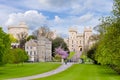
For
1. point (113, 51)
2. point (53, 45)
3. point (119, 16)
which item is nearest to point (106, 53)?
point (113, 51)

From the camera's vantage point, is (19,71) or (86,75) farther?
(19,71)

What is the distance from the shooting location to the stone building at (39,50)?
127m

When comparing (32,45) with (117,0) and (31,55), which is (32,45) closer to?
(31,55)

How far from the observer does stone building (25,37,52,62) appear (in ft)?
417

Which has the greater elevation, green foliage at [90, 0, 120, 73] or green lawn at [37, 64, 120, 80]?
green foliage at [90, 0, 120, 73]

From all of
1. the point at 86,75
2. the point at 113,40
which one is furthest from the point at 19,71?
the point at 113,40

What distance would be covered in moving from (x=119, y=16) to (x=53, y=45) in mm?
93227

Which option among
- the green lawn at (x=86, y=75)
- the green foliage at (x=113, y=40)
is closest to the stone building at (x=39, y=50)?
the green lawn at (x=86, y=75)

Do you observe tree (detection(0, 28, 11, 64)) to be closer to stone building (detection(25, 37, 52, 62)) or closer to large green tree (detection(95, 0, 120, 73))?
large green tree (detection(95, 0, 120, 73))

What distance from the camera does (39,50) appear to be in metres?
128

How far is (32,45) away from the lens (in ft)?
419

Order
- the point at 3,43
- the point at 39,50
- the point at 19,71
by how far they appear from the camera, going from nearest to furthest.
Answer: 1. the point at 3,43
2. the point at 19,71
3. the point at 39,50

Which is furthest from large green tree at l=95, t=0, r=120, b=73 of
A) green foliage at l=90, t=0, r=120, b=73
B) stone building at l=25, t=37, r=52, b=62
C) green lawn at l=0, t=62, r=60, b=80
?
stone building at l=25, t=37, r=52, b=62

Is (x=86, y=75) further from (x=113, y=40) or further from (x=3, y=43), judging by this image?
(x=3, y=43)
